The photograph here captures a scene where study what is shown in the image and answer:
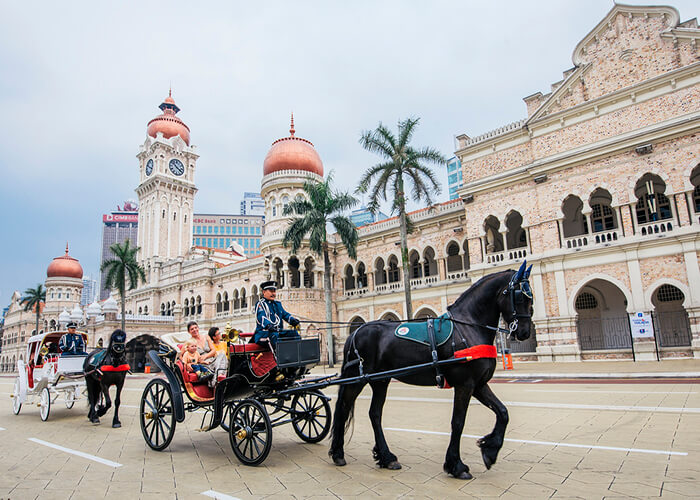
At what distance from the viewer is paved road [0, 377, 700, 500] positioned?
4.18 m

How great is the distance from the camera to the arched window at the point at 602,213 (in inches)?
842

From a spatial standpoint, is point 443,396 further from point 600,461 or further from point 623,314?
point 623,314

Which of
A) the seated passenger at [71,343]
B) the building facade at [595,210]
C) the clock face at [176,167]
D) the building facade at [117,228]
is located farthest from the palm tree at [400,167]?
the building facade at [117,228]

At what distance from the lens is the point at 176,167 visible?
53.9m

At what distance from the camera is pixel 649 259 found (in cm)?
1792

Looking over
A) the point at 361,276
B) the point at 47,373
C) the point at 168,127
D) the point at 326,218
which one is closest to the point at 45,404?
the point at 47,373

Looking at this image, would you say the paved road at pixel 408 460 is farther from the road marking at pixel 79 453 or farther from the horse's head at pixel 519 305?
the horse's head at pixel 519 305

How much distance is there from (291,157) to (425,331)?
30.3 meters

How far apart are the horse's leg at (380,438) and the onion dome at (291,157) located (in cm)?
2997

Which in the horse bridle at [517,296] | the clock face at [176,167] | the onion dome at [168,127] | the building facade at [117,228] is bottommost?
the horse bridle at [517,296]

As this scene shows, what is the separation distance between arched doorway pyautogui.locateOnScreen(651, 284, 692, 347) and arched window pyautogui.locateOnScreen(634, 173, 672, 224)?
3.04 meters

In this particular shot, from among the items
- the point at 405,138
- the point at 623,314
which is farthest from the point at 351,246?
the point at 623,314

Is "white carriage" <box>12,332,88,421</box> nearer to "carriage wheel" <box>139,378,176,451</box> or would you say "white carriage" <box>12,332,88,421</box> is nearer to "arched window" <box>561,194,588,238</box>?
"carriage wheel" <box>139,378,176,451</box>

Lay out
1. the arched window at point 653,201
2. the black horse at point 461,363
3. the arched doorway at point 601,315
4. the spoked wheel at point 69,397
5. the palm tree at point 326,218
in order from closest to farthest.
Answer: the black horse at point 461,363, the spoked wheel at point 69,397, the arched window at point 653,201, the arched doorway at point 601,315, the palm tree at point 326,218
